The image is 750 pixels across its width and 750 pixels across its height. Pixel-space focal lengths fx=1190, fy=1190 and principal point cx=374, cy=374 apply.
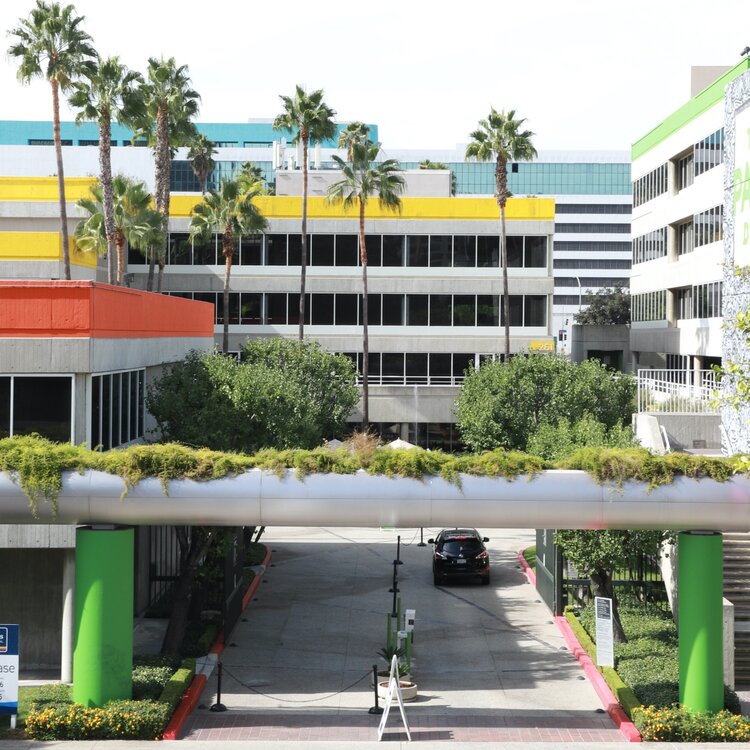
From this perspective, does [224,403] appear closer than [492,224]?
Yes

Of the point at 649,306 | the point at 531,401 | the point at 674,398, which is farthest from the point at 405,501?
the point at 649,306

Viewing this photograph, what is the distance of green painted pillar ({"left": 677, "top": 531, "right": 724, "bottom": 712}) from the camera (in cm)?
2144

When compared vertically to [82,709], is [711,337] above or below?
above

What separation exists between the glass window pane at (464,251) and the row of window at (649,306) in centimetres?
960

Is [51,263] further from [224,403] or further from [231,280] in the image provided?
[224,403]

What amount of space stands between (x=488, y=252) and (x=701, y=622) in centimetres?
4657

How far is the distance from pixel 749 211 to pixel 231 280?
3780 cm

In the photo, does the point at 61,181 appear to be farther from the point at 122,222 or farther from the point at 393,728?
the point at 393,728

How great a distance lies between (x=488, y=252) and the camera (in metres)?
66.6

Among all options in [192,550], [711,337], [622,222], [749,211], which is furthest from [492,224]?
[622,222]

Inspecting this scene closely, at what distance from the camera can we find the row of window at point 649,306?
60675 mm

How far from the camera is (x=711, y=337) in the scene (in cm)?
5056

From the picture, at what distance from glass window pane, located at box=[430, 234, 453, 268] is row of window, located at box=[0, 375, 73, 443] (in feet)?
138

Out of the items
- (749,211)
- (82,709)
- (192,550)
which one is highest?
(749,211)
